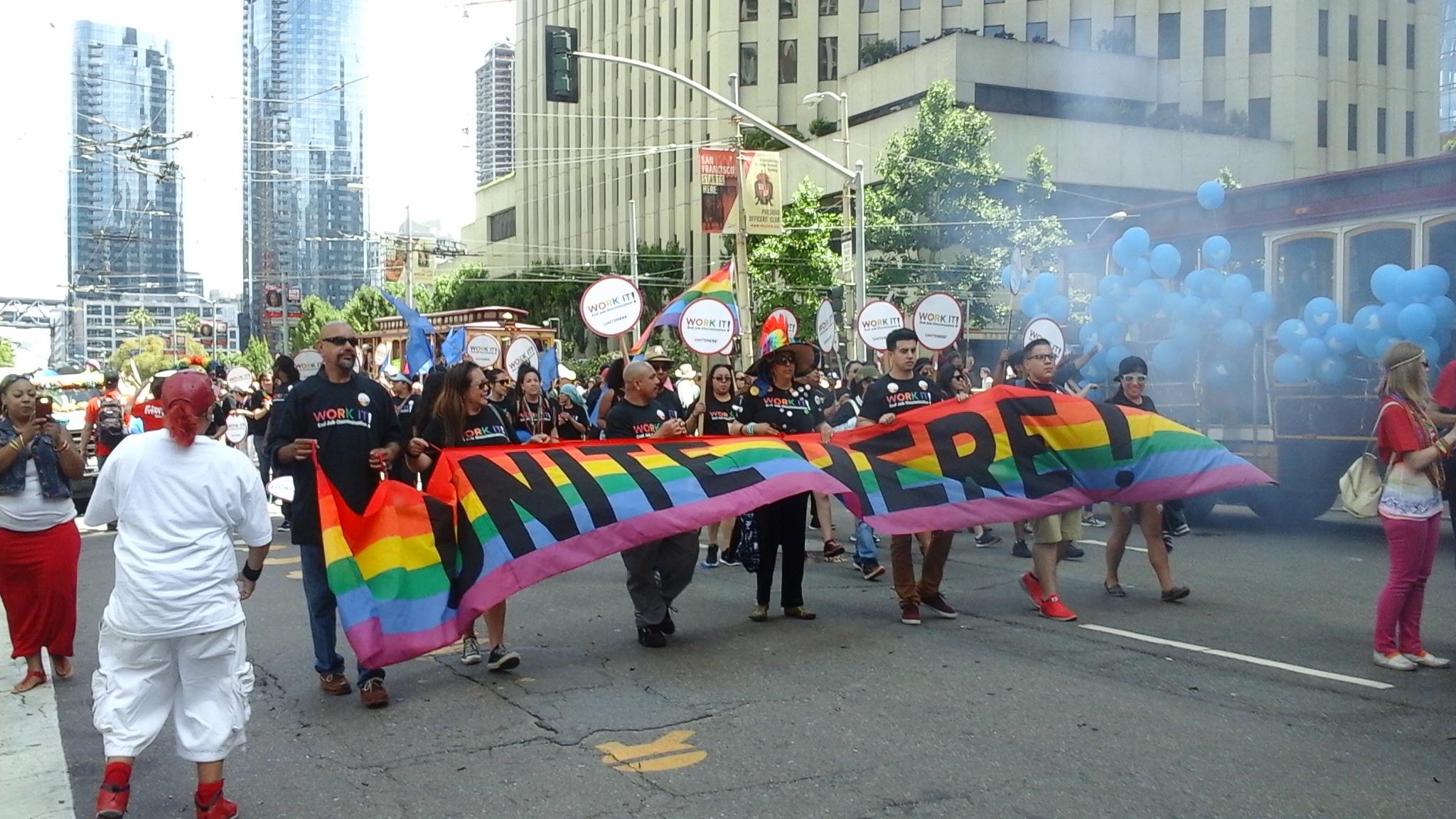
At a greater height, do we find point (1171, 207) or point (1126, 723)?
point (1171, 207)

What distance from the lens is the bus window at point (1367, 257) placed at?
519 inches

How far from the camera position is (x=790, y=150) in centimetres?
5544

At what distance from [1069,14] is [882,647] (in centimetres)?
5141

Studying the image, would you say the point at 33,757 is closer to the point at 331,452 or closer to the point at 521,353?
the point at 331,452

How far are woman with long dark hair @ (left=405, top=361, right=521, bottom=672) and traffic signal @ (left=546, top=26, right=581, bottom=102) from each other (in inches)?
414

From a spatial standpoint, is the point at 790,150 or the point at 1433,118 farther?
the point at 790,150

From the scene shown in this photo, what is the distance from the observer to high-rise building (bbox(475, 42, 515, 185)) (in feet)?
400

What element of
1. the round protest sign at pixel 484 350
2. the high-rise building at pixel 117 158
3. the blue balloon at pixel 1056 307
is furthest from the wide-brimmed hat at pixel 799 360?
the high-rise building at pixel 117 158

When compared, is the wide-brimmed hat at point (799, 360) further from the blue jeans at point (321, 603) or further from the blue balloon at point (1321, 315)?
the blue balloon at point (1321, 315)

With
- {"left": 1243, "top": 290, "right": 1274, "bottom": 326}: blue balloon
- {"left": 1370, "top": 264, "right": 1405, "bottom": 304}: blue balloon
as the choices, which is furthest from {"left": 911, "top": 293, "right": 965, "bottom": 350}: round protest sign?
{"left": 1370, "top": 264, "right": 1405, "bottom": 304}: blue balloon

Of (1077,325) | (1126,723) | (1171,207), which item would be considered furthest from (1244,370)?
(1126,723)

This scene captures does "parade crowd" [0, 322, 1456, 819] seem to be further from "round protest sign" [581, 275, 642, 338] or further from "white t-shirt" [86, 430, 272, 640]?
"round protest sign" [581, 275, 642, 338]

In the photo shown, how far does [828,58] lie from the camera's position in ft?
194

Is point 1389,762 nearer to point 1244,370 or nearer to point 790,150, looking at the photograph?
point 1244,370
